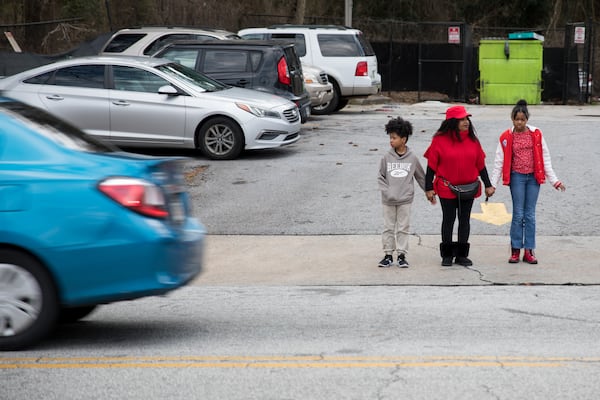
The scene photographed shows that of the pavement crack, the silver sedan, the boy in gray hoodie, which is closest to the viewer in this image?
the pavement crack

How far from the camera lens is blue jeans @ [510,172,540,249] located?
9.55 meters

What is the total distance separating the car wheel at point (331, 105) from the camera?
23139mm

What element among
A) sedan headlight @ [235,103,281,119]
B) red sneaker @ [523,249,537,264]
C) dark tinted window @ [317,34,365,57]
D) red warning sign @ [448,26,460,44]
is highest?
red warning sign @ [448,26,460,44]

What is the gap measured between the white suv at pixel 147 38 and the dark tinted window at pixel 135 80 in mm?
3887

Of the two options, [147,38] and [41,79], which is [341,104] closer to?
[147,38]

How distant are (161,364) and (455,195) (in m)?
4.17

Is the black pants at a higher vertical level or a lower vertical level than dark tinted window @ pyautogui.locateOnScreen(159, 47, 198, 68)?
lower

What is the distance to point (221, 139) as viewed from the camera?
1564cm

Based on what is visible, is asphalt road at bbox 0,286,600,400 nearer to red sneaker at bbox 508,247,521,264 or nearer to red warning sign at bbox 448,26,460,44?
red sneaker at bbox 508,247,521,264

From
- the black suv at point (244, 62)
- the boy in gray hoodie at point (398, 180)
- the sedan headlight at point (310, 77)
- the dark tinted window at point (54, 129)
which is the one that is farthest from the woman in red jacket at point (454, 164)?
the sedan headlight at point (310, 77)

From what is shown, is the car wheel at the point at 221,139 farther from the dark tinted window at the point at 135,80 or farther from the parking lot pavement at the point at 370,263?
the parking lot pavement at the point at 370,263

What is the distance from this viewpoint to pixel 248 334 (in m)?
6.82

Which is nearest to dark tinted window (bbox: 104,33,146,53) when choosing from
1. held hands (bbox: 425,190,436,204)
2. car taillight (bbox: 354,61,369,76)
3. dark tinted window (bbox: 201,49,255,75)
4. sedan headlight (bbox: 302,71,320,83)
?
dark tinted window (bbox: 201,49,255,75)

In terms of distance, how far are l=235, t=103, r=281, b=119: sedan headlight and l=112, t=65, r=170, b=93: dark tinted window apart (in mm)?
1207
